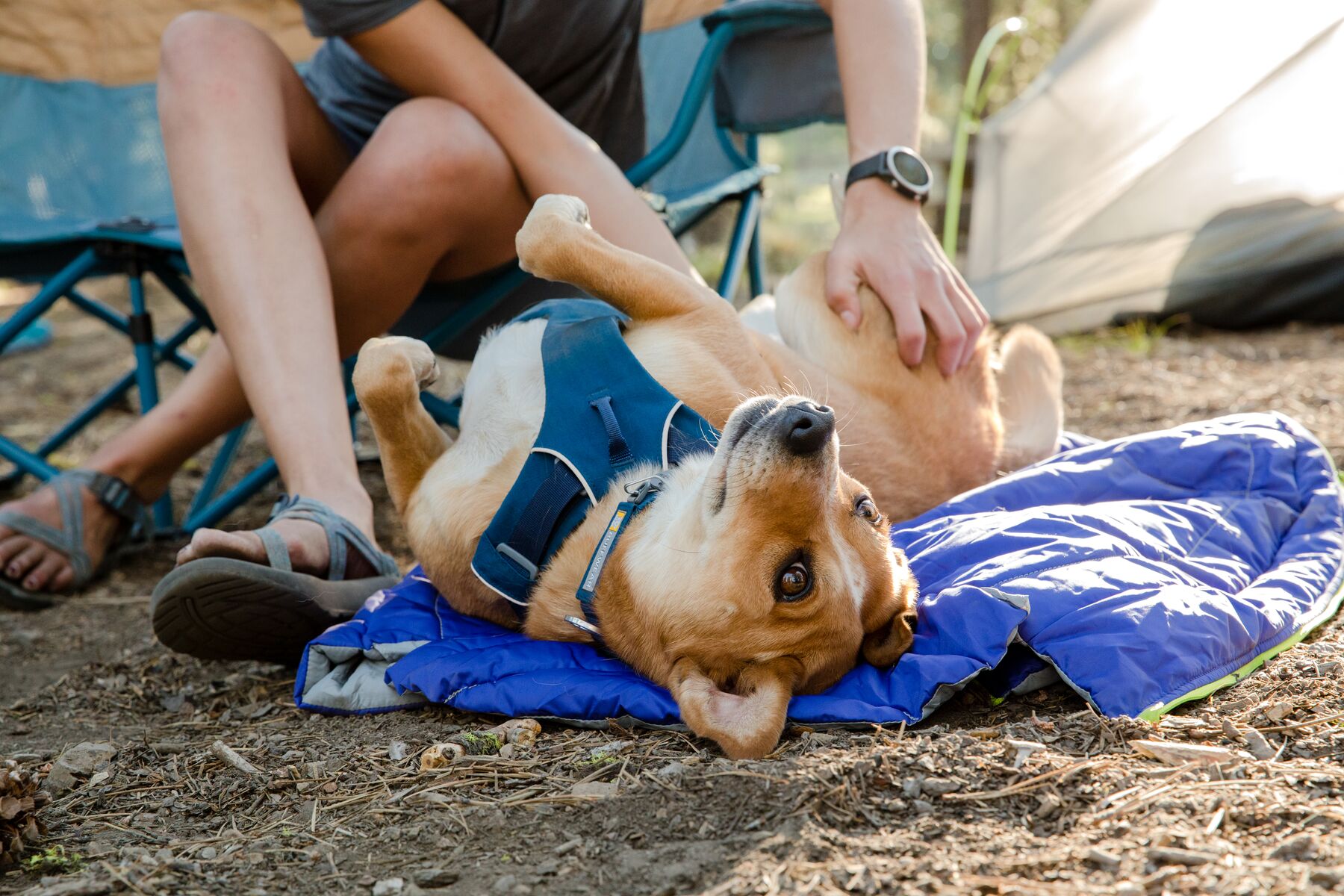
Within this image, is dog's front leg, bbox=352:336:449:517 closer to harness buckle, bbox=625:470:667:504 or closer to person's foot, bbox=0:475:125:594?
harness buckle, bbox=625:470:667:504

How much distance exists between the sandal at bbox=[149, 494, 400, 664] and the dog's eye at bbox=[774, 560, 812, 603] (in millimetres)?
955

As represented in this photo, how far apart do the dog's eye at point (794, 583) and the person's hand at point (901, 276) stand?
35.8 inches

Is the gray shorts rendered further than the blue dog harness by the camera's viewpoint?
Yes

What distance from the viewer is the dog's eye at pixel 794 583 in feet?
6.75

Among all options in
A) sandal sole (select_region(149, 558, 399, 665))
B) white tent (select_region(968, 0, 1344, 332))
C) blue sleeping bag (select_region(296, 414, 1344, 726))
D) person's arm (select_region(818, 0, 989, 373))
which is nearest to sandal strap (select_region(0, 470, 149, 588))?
sandal sole (select_region(149, 558, 399, 665))

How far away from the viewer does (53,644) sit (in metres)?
2.87

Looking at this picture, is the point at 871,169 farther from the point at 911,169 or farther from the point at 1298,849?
the point at 1298,849

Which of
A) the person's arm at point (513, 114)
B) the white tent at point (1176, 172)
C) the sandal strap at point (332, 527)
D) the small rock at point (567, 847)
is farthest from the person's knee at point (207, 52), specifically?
the white tent at point (1176, 172)

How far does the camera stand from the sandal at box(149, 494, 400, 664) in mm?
2115

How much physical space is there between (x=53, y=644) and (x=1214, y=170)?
5.61 m

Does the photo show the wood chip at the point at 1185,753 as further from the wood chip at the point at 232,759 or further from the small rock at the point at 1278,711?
the wood chip at the point at 232,759

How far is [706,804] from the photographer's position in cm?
163

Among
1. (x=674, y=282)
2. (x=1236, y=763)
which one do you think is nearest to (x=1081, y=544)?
(x=1236, y=763)

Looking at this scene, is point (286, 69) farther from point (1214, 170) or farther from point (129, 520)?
point (1214, 170)
